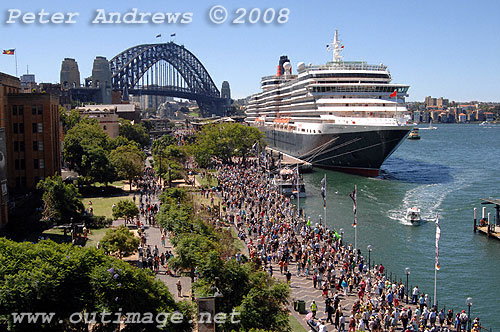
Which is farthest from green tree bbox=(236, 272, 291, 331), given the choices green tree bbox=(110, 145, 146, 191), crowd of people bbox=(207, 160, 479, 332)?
green tree bbox=(110, 145, 146, 191)

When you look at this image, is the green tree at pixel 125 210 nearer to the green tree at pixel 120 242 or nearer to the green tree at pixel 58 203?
the green tree at pixel 58 203

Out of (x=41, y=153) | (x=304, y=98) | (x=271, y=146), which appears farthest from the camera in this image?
(x=271, y=146)

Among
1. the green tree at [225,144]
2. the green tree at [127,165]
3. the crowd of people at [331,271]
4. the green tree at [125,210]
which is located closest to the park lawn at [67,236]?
the green tree at [125,210]

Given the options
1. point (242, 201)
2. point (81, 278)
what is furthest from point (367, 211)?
point (81, 278)

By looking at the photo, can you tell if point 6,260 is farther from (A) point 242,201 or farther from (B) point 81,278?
(A) point 242,201

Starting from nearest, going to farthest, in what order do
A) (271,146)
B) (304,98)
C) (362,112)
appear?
(362,112)
(304,98)
(271,146)

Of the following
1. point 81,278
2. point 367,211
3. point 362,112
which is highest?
point 362,112

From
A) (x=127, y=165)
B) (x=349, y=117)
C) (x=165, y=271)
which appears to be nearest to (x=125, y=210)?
(x=165, y=271)

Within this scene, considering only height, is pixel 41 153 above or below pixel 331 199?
above
